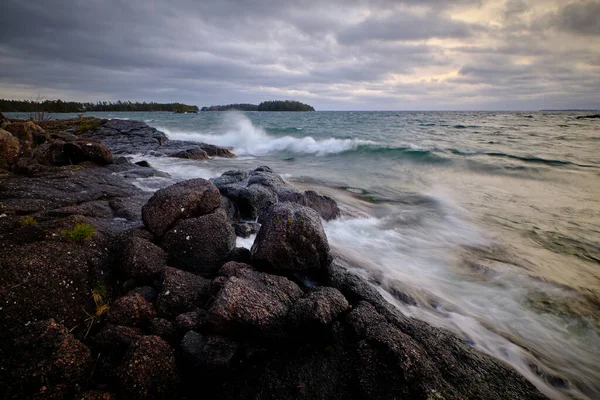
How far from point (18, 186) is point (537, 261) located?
12.4 metres

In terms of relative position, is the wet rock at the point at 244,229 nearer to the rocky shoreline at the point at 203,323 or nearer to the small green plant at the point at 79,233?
the rocky shoreline at the point at 203,323

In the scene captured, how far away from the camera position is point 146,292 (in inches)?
144

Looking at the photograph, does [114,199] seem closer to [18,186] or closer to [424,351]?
[18,186]

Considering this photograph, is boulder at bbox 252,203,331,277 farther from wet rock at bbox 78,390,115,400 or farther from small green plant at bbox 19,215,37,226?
small green plant at bbox 19,215,37,226

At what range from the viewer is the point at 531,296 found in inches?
227

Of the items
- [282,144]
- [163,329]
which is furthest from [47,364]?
[282,144]

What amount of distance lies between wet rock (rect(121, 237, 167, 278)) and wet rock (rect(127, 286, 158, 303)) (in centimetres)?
24

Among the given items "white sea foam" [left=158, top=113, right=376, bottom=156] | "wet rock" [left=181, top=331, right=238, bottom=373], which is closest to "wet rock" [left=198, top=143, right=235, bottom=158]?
"white sea foam" [left=158, top=113, right=376, bottom=156]

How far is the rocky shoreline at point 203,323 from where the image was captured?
102 inches

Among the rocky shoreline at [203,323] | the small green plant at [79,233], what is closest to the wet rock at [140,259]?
the rocky shoreline at [203,323]

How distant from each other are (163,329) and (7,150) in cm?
1035

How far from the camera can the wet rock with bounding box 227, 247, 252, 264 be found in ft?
15.1

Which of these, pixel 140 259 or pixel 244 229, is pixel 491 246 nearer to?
pixel 244 229

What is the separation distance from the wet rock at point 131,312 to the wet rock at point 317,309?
1.69 meters
